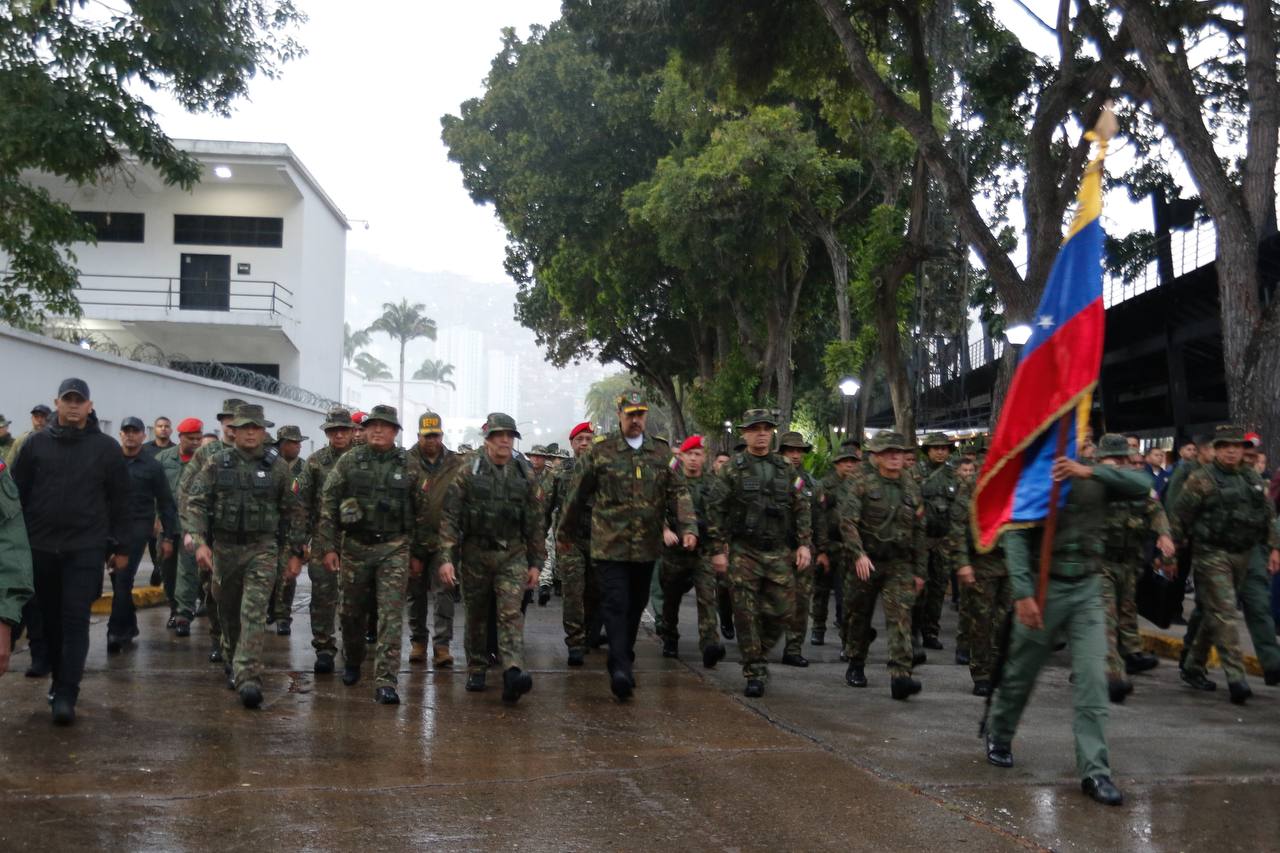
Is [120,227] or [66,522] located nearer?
[66,522]

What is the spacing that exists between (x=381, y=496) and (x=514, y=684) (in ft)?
5.08

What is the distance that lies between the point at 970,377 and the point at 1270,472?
2244 centimetres

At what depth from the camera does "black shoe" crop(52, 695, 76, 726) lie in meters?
7.24

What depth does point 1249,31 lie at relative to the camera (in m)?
13.6

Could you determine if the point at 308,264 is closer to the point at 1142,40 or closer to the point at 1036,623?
the point at 1142,40

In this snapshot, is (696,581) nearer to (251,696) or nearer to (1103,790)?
(251,696)

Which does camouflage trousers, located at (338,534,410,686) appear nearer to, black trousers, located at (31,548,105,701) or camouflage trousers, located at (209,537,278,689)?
camouflage trousers, located at (209,537,278,689)

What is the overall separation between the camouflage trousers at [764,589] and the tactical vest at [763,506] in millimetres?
99

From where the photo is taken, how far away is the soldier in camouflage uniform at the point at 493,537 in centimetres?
867

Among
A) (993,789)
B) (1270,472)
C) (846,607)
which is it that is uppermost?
(1270,472)

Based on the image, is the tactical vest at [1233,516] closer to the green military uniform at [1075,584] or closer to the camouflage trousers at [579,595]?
the green military uniform at [1075,584]

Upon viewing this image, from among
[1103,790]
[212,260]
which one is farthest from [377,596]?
[212,260]

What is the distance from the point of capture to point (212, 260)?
3594 centimetres

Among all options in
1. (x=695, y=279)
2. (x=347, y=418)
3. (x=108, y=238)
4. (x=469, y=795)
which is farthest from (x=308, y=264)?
(x=469, y=795)
